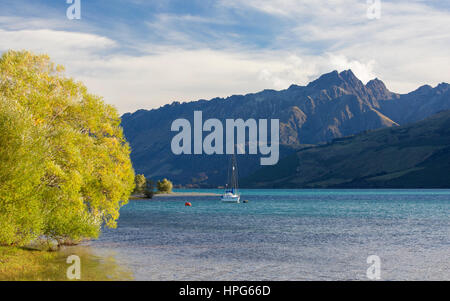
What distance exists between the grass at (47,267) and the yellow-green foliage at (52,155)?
94.9 inches

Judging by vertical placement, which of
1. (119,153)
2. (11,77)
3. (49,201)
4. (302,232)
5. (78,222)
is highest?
(11,77)

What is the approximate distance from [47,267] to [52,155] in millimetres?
10356

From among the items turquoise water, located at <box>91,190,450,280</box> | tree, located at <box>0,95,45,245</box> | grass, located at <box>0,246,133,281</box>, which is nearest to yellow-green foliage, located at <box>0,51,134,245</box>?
tree, located at <box>0,95,45,245</box>

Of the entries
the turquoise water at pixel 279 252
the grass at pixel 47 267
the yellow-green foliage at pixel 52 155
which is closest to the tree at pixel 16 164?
the yellow-green foliage at pixel 52 155

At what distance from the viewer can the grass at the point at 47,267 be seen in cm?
3849

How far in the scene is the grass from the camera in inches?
1515

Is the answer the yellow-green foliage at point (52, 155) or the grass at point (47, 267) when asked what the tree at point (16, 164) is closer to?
the yellow-green foliage at point (52, 155)

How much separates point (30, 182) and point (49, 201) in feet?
21.7

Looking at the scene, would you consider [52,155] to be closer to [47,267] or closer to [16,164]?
[16,164]

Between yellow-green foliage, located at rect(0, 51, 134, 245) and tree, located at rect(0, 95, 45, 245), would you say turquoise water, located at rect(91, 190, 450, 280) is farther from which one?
tree, located at rect(0, 95, 45, 245)
